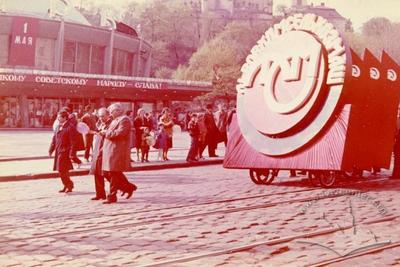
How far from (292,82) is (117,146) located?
3375 millimetres

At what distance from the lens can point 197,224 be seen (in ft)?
25.9

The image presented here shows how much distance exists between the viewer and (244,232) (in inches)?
294

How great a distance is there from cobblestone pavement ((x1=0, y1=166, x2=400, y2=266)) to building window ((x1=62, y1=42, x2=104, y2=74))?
1203 inches

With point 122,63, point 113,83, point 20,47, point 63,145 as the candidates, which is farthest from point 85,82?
point 63,145

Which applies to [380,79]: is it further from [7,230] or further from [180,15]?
[7,230]

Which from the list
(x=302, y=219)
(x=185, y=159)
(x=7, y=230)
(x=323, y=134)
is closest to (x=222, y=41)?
(x=323, y=134)

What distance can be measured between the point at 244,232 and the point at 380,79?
5.53m

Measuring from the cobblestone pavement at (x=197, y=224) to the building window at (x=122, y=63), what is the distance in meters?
34.9

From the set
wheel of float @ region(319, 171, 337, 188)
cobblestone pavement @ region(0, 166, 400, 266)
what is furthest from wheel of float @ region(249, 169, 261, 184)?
wheel of float @ region(319, 171, 337, 188)

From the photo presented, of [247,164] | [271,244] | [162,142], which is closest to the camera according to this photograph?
[271,244]

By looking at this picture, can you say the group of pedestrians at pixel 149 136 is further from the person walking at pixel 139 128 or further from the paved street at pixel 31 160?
→ the paved street at pixel 31 160

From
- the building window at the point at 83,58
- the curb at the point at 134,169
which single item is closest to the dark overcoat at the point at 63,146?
the curb at the point at 134,169

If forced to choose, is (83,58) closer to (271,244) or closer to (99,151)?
(99,151)

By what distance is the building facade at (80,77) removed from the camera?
34375 mm
